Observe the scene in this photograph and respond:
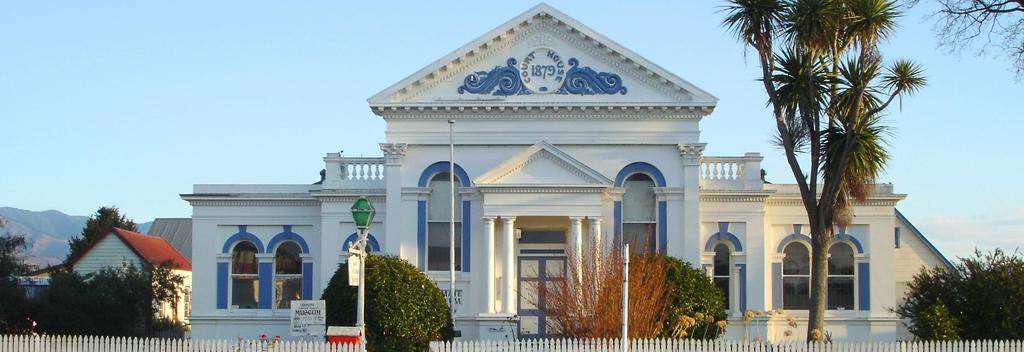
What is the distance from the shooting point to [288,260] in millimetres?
42500

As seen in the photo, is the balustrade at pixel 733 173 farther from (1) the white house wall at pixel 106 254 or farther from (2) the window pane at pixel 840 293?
(1) the white house wall at pixel 106 254

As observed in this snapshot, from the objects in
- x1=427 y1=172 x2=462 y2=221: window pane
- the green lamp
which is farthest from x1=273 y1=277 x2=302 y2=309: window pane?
the green lamp

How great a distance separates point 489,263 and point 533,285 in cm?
156

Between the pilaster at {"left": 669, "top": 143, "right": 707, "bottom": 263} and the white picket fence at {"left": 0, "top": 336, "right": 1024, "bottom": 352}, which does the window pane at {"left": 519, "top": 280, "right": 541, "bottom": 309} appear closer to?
the pilaster at {"left": 669, "top": 143, "right": 707, "bottom": 263}

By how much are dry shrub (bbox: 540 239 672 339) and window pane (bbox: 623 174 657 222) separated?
21.2 feet

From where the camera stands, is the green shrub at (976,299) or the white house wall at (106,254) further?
the white house wall at (106,254)

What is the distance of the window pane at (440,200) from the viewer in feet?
133

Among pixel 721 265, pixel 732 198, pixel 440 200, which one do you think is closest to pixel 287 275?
pixel 440 200

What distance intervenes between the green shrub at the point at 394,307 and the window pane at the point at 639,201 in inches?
409

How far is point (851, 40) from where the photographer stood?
33.2 metres

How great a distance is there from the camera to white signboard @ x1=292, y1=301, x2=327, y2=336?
29344 mm

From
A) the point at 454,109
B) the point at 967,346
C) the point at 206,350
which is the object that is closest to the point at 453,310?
the point at 454,109

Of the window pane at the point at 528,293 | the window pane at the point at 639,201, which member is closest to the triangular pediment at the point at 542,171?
the window pane at the point at 639,201

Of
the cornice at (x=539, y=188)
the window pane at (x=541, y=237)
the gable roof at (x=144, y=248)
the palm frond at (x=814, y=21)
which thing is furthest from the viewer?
the gable roof at (x=144, y=248)
